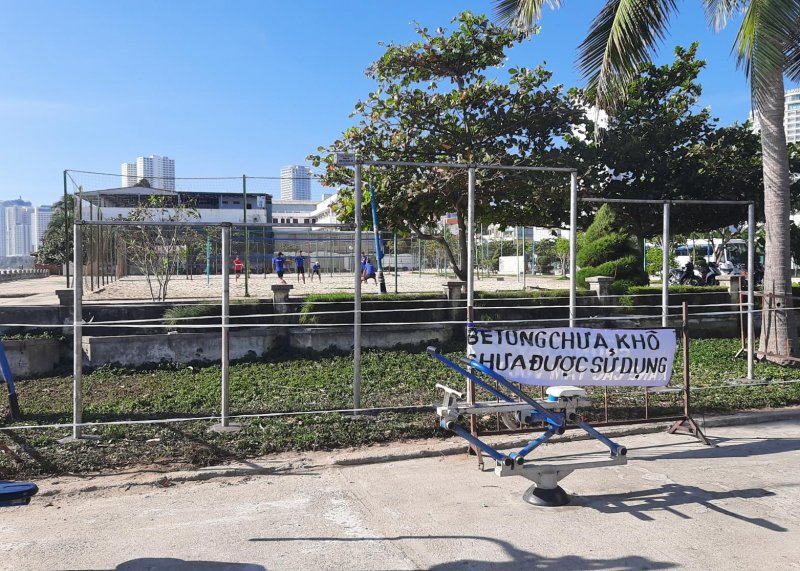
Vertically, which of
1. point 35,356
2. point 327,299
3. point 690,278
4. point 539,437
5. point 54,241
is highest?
point 54,241

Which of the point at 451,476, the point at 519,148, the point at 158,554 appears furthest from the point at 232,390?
the point at 519,148

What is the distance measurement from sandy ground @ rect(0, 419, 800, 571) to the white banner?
853 millimetres

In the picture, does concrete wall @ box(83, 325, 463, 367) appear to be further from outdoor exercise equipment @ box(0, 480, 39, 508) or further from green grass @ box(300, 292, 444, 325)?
outdoor exercise equipment @ box(0, 480, 39, 508)

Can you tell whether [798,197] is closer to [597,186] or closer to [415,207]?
[597,186]

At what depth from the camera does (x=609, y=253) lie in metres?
17.7

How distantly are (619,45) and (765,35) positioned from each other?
2.03 metres

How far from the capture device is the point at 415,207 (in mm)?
15453

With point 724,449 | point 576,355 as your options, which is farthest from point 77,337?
point 724,449

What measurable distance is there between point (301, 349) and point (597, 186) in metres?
10.4

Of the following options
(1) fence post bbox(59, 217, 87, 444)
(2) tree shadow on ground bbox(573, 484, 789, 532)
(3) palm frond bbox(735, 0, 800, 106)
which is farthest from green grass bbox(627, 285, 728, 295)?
(1) fence post bbox(59, 217, 87, 444)

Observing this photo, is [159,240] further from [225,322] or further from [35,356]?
[225,322]

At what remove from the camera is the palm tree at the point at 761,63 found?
31.2 feet

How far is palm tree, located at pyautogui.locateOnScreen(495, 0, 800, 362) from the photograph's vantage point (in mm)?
9508

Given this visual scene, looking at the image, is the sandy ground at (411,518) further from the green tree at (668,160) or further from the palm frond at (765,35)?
the green tree at (668,160)
